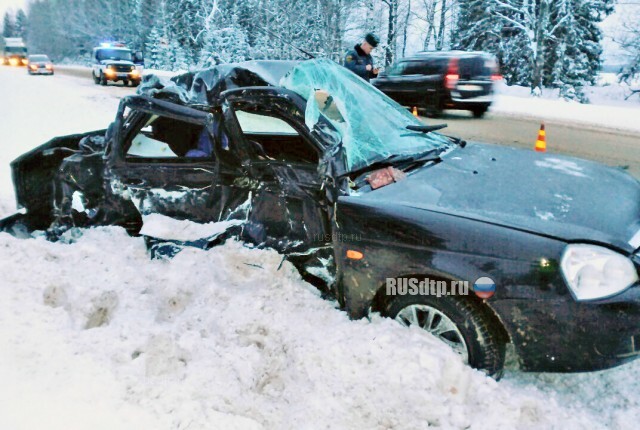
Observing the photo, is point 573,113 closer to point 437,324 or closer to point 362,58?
point 362,58

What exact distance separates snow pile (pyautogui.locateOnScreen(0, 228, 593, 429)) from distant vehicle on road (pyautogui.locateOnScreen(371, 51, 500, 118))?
10.8 m

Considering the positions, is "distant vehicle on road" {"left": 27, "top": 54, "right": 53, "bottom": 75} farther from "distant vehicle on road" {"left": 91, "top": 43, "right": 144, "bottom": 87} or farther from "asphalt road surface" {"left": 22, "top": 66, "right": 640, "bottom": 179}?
"asphalt road surface" {"left": 22, "top": 66, "right": 640, "bottom": 179}

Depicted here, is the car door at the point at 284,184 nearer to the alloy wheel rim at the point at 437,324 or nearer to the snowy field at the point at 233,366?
the snowy field at the point at 233,366

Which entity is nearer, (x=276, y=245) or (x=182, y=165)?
(x=276, y=245)

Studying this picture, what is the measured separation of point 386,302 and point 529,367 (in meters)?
0.77

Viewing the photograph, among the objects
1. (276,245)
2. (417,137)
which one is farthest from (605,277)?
(276,245)

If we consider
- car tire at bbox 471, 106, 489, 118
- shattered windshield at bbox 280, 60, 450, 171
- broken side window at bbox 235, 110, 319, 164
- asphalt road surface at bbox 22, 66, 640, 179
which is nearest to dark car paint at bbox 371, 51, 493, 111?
car tire at bbox 471, 106, 489, 118

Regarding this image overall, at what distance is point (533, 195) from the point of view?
8.87 ft

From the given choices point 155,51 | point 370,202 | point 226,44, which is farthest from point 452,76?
point 155,51

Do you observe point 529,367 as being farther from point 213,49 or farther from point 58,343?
point 213,49

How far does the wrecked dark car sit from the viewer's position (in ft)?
7.50

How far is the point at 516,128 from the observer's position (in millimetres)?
12070

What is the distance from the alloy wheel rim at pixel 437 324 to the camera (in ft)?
8.34

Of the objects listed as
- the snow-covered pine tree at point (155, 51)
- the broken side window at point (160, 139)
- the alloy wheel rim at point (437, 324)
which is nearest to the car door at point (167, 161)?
the broken side window at point (160, 139)
